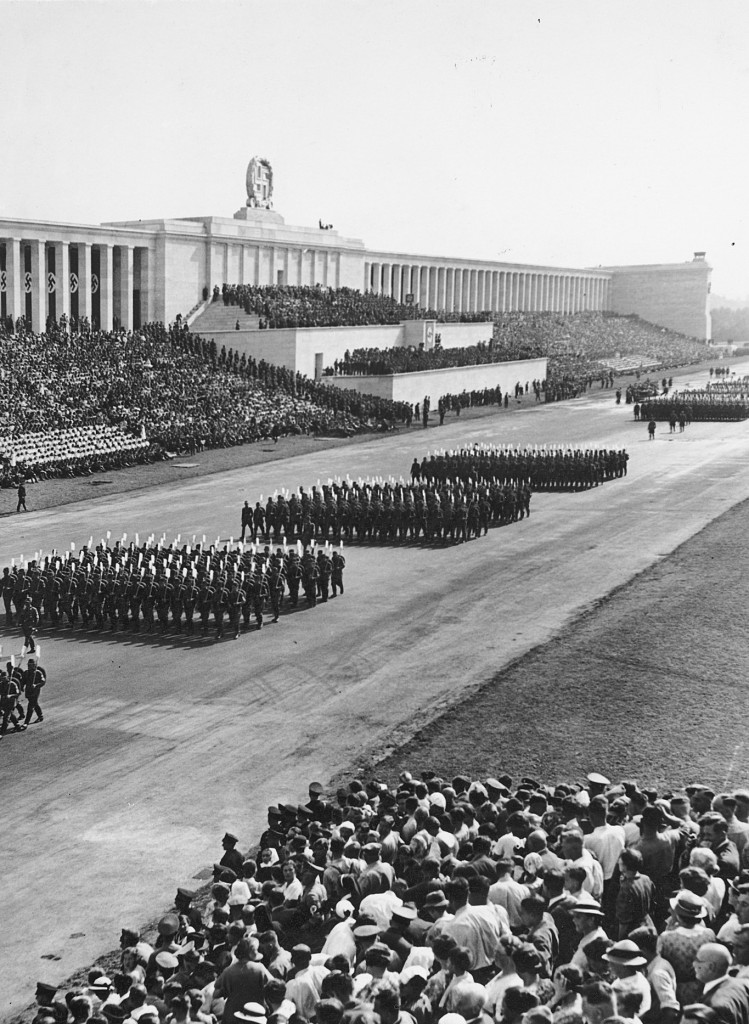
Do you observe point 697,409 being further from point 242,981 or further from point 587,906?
point 242,981

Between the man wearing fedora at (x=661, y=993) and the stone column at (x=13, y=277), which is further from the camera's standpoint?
the stone column at (x=13, y=277)

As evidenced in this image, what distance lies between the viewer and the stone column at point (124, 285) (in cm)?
6122

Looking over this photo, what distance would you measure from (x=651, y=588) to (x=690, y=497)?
44.2 feet

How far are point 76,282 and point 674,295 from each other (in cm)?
8845

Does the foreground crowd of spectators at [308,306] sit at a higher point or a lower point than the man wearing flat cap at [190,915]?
higher

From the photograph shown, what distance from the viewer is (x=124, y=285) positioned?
201 feet

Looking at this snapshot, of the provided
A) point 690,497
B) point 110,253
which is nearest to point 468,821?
point 690,497

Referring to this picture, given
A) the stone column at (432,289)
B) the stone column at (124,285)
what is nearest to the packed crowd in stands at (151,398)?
the stone column at (124,285)

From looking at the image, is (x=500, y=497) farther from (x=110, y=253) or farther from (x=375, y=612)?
(x=110, y=253)

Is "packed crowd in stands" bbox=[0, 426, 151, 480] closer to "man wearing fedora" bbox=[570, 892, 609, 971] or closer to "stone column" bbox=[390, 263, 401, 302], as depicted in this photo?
"man wearing fedora" bbox=[570, 892, 609, 971]

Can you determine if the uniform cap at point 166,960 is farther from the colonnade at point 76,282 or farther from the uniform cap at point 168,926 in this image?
the colonnade at point 76,282

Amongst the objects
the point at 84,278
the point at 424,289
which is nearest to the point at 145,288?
the point at 84,278

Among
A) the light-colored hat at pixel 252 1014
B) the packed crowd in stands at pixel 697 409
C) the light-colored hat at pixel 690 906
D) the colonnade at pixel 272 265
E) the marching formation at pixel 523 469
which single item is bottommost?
the light-colored hat at pixel 252 1014

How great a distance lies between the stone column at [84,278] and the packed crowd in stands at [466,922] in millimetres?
52114
